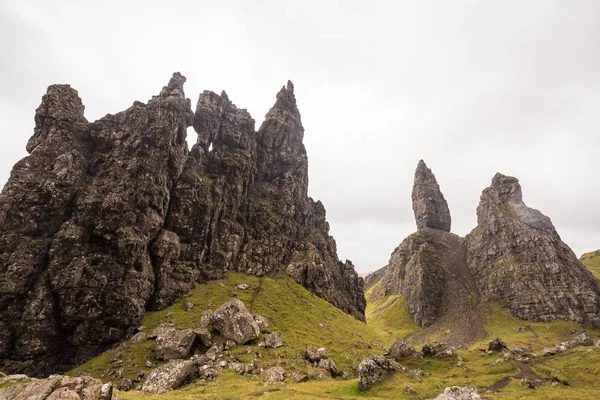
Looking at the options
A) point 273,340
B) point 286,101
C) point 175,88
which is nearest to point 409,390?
point 273,340

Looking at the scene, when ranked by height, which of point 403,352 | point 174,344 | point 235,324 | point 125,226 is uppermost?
point 125,226

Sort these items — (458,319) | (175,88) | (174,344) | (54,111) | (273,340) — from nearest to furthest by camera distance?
(174,344) → (273,340) → (54,111) → (175,88) → (458,319)

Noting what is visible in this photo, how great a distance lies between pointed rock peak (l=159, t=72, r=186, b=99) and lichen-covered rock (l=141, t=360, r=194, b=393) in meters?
97.9

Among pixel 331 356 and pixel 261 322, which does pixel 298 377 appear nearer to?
pixel 331 356

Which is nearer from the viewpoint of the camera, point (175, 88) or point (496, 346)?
point (496, 346)

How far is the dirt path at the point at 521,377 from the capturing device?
5900cm

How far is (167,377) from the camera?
55.6 m

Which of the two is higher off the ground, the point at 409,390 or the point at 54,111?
the point at 54,111

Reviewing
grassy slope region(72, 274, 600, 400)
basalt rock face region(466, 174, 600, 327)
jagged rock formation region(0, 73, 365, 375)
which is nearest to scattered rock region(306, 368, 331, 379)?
grassy slope region(72, 274, 600, 400)

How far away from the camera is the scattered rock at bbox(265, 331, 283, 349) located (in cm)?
7650

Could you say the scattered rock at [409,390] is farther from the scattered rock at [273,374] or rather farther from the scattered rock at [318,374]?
the scattered rock at [273,374]

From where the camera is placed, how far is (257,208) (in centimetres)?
14662

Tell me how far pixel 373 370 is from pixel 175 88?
121389 millimetres

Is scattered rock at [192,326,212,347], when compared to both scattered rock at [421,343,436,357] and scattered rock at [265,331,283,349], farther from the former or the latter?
scattered rock at [421,343,436,357]
